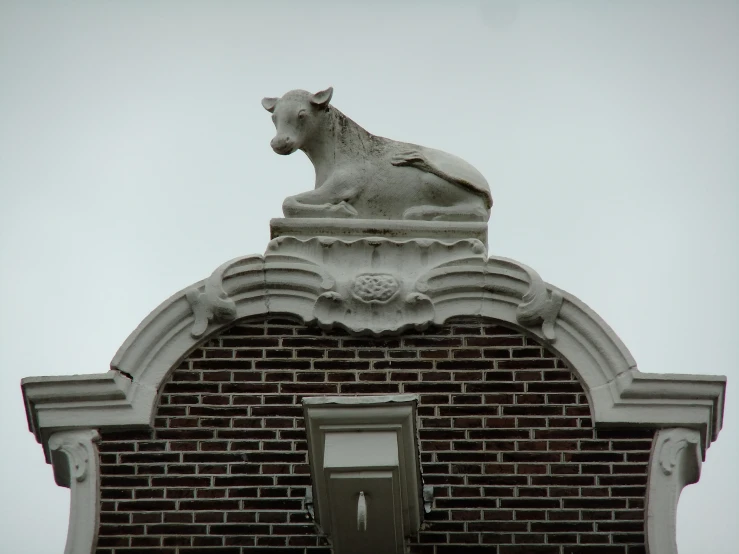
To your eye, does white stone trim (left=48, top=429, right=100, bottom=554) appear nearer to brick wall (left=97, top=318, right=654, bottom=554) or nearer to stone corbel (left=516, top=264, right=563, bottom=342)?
brick wall (left=97, top=318, right=654, bottom=554)

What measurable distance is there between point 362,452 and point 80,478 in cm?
196

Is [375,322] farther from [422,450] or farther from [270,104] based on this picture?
[270,104]

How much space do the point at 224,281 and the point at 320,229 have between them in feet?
2.56

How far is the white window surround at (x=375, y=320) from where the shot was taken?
1215cm

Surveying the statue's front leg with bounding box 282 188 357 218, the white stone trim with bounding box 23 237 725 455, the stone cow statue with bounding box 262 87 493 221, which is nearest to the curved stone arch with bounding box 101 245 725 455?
the white stone trim with bounding box 23 237 725 455

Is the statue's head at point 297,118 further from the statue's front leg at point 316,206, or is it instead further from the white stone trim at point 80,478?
the white stone trim at point 80,478

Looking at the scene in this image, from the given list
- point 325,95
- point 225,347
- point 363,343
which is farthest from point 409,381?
point 325,95

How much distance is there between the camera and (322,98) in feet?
44.3

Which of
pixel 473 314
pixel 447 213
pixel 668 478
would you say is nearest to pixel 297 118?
pixel 447 213

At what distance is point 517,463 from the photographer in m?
12.0

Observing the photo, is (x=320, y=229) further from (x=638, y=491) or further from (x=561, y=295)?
(x=638, y=491)

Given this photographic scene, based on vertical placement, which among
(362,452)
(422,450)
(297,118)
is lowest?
(362,452)

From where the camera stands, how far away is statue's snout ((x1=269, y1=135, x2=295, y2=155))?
527 inches

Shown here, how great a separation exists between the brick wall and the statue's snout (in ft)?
4.63
